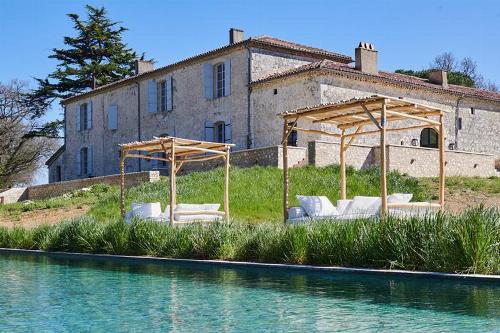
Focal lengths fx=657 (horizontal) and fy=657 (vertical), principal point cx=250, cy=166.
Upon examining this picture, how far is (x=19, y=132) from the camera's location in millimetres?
43531

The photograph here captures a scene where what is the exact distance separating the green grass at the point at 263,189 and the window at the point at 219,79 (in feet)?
20.6

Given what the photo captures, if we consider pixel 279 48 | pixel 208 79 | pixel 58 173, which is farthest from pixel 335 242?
pixel 58 173

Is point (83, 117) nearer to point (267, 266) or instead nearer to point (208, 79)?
point (208, 79)

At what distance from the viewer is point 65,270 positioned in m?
10.3

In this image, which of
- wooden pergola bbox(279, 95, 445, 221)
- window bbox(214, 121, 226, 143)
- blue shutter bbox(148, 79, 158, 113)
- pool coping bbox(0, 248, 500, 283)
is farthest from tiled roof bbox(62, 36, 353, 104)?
pool coping bbox(0, 248, 500, 283)

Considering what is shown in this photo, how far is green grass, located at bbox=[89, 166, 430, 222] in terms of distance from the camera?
18672 mm

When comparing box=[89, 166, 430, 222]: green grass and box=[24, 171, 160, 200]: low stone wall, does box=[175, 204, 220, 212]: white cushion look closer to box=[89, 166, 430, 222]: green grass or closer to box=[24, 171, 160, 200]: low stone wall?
box=[89, 166, 430, 222]: green grass

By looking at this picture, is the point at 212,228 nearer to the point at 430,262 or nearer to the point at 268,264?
the point at 268,264

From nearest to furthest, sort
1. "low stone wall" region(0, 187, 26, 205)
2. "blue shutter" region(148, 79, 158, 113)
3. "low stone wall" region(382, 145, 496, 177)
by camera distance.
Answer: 1. "low stone wall" region(382, 145, 496, 177)
2. "blue shutter" region(148, 79, 158, 113)
3. "low stone wall" region(0, 187, 26, 205)

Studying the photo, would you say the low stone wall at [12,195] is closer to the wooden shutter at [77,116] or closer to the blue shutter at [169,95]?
the wooden shutter at [77,116]

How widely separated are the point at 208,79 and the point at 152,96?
14.1 feet

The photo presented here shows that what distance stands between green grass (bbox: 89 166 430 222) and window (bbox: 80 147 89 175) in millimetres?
14464

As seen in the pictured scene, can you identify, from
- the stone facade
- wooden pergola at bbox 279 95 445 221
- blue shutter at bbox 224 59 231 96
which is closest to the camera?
wooden pergola at bbox 279 95 445 221

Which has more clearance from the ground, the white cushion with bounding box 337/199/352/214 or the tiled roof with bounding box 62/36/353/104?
the tiled roof with bounding box 62/36/353/104
